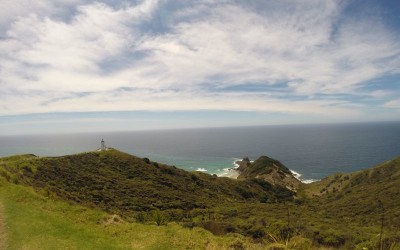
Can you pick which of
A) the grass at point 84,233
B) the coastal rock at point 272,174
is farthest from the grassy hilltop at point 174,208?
the coastal rock at point 272,174

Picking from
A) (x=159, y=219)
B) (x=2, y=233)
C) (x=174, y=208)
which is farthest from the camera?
(x=174, y=208)

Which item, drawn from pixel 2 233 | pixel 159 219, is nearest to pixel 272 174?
pixel 159 219

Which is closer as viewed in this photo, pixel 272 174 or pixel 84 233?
pixel 84 233

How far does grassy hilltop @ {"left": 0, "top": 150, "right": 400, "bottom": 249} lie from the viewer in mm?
14273

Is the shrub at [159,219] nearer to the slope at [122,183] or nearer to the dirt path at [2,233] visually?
the slope at [122,183]

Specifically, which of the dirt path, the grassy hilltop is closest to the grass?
the grassy hilltop

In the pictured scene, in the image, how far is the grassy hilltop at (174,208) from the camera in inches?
562

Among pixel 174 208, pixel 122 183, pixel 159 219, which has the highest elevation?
pixel 159 219

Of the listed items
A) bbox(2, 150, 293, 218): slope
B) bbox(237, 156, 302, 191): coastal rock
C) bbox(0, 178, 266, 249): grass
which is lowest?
bbox(237, 156, 302, 191): coastal rock

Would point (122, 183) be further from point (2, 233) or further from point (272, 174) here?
point (272, 174)

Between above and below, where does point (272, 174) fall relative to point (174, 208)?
below

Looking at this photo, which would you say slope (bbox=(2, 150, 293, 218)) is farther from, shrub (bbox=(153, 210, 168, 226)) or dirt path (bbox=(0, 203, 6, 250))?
dirt path (bbox=(0, 203, 6, 250))

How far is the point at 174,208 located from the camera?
162ft

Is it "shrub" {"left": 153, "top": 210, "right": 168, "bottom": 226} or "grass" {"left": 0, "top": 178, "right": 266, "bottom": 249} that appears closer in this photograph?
"grass" {"left": 0, "top": 178, "right": 266, "bottom": 249}
